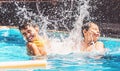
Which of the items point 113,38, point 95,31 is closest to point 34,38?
point 95,31

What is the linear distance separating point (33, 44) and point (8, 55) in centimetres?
156

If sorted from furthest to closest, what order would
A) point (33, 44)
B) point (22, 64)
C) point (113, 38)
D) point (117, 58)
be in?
point (113, 38) < point (117, 58) < point (33, 44) < point (22, 64)

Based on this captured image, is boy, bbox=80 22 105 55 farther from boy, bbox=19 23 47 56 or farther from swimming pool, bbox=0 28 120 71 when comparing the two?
boy, bbox=19 23 47 56

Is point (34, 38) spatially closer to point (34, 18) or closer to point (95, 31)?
point (95, 31)

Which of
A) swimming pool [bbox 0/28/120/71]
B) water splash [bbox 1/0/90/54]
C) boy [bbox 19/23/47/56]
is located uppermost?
water splash [bbox 1/0/90/54]

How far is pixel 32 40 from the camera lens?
6715mm

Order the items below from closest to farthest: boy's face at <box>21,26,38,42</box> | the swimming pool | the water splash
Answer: the swimming pool, boy's face at <box>21,26,38,42</box>, the water splash

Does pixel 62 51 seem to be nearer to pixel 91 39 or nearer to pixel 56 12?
pixel 91 39

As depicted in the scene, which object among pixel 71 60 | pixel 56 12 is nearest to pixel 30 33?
pixel 71 60

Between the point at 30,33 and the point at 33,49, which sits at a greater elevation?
the point at 30,33

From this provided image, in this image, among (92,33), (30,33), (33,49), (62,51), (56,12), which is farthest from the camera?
(56,12)

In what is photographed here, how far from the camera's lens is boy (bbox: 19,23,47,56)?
6.57 meters

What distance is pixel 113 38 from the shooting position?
34.8ft

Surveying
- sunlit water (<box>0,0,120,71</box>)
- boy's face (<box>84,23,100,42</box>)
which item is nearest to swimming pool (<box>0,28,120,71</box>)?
sunlit water (<box>0,0,120,71</box>)
